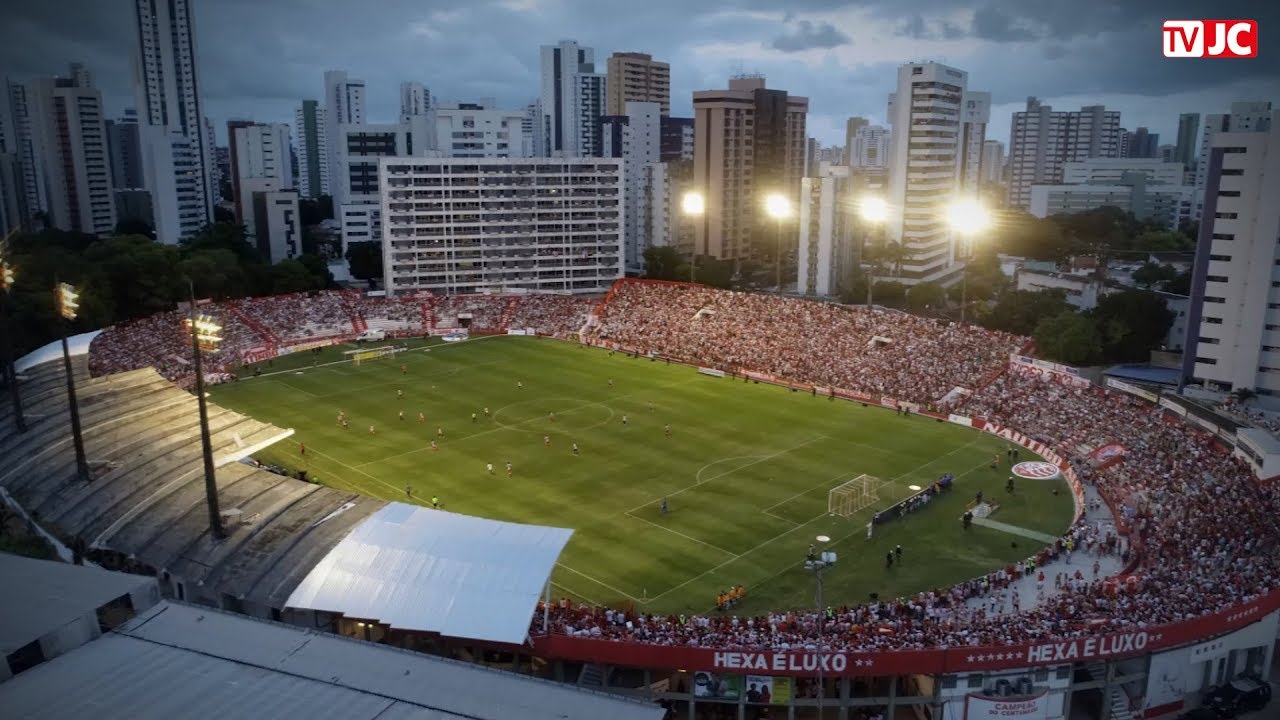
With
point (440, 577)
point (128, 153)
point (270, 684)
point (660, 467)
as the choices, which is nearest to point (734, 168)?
point (660, 467)

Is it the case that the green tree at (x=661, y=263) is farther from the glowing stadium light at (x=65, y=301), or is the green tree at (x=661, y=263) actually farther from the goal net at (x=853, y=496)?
the glowing stadium light at (x=65, y=301)

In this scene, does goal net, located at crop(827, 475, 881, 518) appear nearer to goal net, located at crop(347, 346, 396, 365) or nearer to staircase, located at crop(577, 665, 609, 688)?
staircase, located at crop(577, 665, 609, 688)

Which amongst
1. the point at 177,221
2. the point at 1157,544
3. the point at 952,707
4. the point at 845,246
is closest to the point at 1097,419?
the point at 1157,544

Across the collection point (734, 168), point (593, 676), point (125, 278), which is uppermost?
point (734, 168)

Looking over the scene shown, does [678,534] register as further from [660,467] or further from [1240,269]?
[1240,269]

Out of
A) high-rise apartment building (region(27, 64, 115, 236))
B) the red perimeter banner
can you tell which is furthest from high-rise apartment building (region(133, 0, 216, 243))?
the red perimeter banner

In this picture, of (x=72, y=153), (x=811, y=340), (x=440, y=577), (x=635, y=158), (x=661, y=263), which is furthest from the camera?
(x=635, y=158)

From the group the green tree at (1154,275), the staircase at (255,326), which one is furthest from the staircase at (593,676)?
the green tree at (1154,275)
